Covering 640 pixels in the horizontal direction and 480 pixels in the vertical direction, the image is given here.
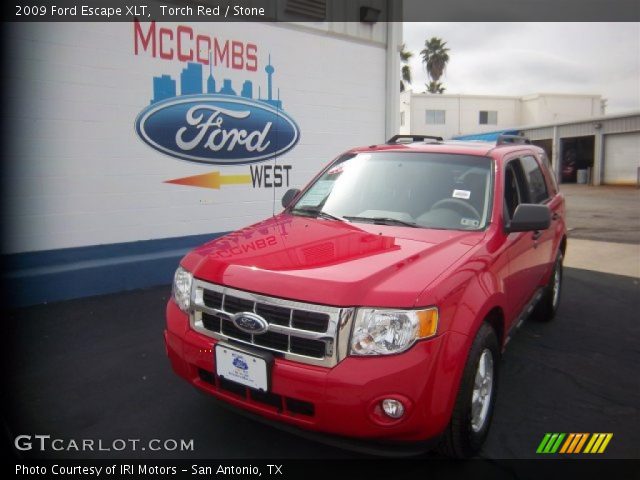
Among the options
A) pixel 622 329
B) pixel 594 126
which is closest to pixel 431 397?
pixel 622 329

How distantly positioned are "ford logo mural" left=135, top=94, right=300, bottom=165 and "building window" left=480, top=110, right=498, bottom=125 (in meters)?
39.1

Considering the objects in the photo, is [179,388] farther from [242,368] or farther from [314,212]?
[314,212]

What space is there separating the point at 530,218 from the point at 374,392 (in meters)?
1.64

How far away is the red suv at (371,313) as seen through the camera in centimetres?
235

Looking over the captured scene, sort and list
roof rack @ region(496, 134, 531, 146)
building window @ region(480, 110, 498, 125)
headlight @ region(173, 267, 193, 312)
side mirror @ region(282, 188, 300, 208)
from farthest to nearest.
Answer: building window @ region(480, 110, 498, 125) → roof rack @ region(496, 134, 531, 146) → side mirror @ region(282, 188, 300, 208) → headlight @ region(173, 267, 193, 312)

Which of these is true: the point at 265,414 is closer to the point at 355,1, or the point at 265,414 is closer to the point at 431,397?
the point at 431,397

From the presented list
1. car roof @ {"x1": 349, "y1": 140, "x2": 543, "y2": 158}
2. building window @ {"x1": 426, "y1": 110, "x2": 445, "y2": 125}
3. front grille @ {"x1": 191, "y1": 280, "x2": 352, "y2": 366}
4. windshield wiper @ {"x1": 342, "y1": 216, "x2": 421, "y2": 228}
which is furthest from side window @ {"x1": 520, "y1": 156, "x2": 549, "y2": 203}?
building window @ {"x1": 426, "y1": 110, "x2": 445, "y2": 125}

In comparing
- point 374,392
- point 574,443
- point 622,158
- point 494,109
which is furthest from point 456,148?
point 494,109

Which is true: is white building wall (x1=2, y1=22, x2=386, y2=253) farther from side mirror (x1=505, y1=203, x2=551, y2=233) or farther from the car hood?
side mirror (x1=505, y1=203, x2=551, y2=233)

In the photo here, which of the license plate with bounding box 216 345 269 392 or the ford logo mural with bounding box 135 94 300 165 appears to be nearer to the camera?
the license plate with bounding box 216 345 269 392

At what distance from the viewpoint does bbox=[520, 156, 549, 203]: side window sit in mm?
4324

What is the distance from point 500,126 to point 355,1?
3889cm

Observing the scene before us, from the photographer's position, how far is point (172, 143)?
645cm

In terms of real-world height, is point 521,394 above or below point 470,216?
below
